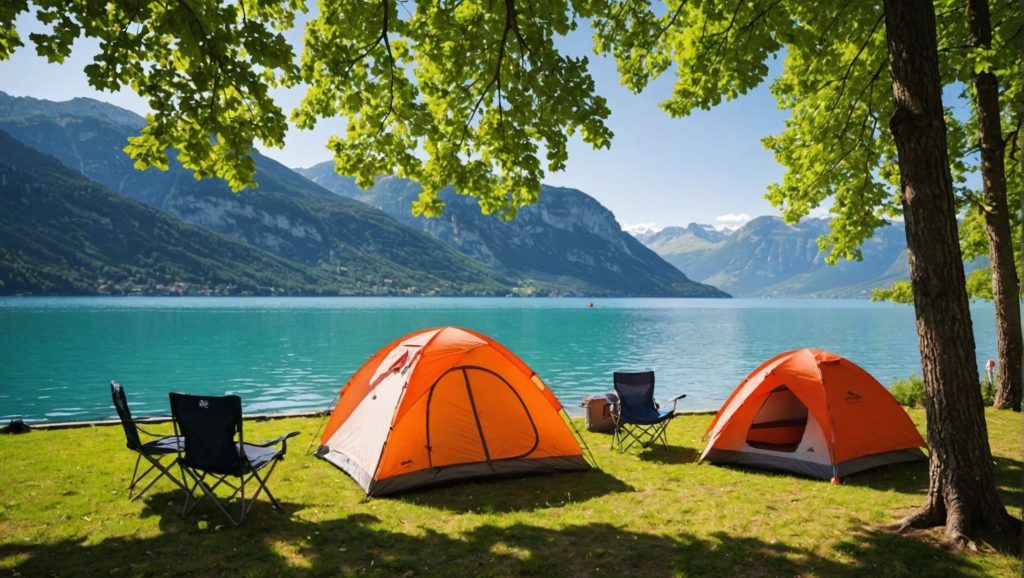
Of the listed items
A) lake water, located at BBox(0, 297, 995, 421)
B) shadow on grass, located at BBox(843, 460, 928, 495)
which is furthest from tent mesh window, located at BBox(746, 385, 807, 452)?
lake water, located at BBox(0, 297, 995, 421)

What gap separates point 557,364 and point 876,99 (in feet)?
89.5

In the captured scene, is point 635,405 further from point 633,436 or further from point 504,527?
point 504,527

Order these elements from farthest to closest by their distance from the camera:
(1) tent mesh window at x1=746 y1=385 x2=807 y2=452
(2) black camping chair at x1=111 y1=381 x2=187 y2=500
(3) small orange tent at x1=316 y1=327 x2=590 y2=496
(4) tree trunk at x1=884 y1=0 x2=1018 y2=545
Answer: (1) tent mesh window at x1=746 y1=385 x2=807 y2=452
(3) small orange tent at x1=316 y1=327 x2=590 y2=496
(2) black camping chair at x1=111 y1=381 x2=187 y2=500
(4) tree trunk at x1=884 y1=0 x2=1018 y2=545

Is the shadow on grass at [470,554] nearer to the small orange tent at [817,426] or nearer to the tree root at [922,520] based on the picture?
the tree root at [922,520]

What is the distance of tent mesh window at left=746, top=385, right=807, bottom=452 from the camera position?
9859mm

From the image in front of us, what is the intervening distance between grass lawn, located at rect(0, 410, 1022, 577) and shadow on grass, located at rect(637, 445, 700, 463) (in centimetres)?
56

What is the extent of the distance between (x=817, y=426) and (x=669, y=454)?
2.58m

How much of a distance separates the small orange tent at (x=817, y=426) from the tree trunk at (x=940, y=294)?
289 cm

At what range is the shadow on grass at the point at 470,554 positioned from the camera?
206 inches

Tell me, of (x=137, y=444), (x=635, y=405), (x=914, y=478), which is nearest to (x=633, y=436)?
(x=635, y=405)

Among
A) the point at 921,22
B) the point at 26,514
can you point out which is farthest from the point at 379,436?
the point at 921,22

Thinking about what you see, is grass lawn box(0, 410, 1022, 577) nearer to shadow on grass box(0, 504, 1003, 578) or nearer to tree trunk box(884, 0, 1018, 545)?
shadow on grass box(0, 504, 1003, 578)

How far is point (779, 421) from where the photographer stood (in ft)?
32.9

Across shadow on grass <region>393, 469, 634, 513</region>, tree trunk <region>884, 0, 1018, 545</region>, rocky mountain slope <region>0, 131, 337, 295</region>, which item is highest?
rocky mountain slope <region>0, 131, 337, 295</region>
